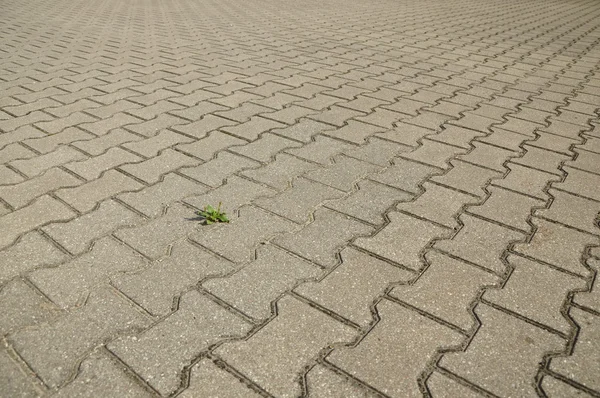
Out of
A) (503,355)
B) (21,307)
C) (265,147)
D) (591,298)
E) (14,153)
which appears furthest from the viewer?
(265,147)

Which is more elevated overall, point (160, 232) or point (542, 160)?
point (160, 232)

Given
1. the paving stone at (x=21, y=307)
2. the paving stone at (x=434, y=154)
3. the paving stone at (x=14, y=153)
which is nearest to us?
the paving stone at (x=21, y=307)

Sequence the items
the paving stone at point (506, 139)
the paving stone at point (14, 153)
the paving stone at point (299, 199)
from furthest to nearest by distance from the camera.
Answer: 1. the paving stone at point (506, 139)
2. the paving stone at point (14, 153)
3. the paving stone at point (299, 199)

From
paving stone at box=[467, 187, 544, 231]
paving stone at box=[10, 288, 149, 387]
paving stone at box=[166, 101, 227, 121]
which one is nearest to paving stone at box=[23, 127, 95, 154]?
paving stone at box=[166, 101, 227, 121]

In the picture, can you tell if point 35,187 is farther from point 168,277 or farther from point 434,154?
point 434,154

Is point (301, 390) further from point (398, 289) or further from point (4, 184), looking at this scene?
point (4, 184)

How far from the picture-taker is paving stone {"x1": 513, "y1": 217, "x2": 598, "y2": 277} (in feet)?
6.94

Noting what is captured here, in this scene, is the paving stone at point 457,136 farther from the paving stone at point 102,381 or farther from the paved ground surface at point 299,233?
the paving stone at point 102,381

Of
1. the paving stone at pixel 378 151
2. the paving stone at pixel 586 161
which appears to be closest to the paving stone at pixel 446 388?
the paving stone at pixel 378 151

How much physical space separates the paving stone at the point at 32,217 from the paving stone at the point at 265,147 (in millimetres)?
1160

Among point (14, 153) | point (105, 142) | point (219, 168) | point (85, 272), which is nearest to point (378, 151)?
point (219, 168)

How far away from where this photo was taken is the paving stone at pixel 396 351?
152cm

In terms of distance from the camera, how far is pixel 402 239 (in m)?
2.26

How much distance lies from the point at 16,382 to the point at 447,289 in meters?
1.60
